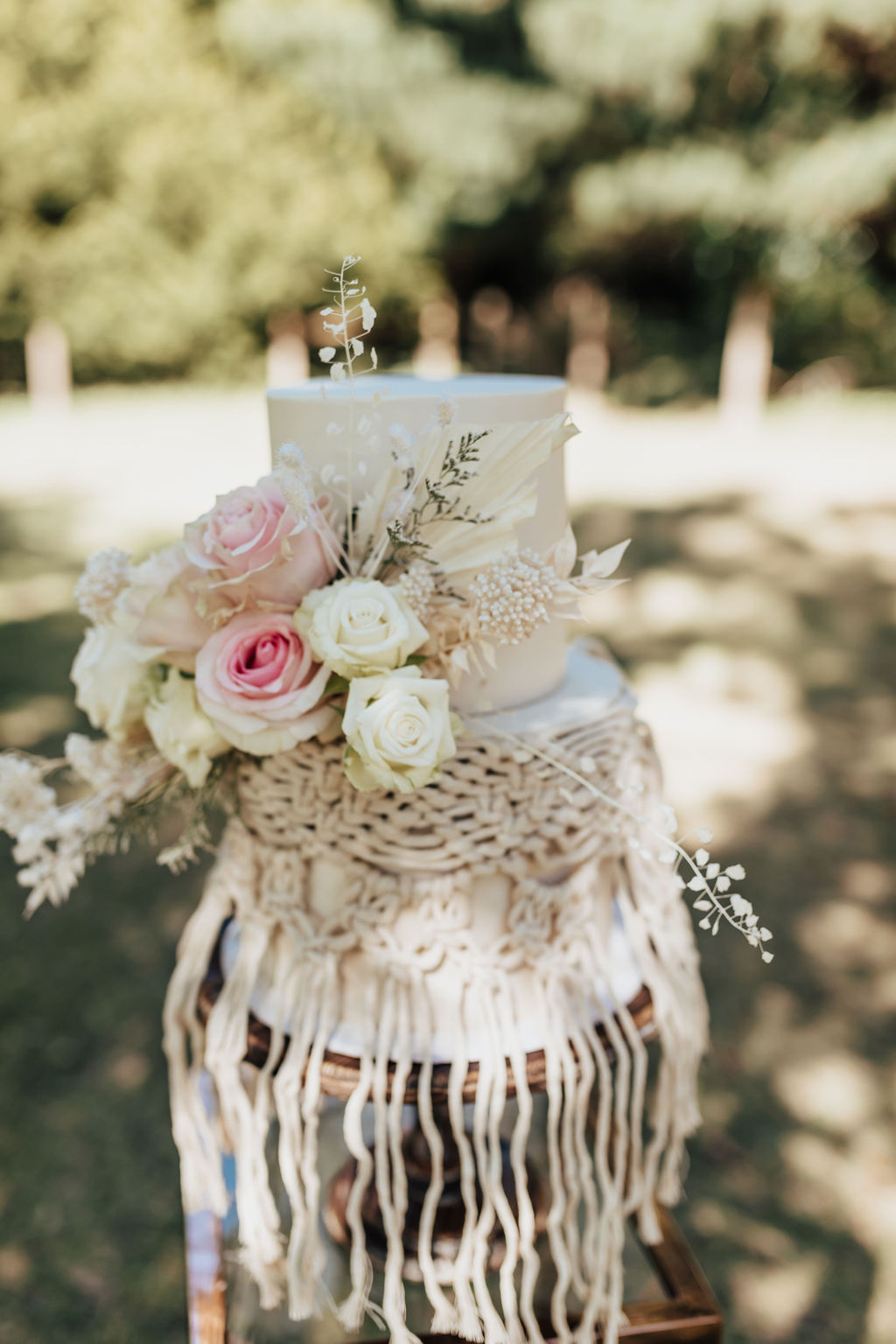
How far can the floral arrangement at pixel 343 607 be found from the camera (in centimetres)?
75

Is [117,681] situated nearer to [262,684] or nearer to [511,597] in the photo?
[262,684]

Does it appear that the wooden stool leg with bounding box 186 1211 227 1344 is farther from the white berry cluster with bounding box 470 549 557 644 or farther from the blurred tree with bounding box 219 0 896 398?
the blurred tree with bounding box 219 0 896 398

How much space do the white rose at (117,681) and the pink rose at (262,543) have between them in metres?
0.11

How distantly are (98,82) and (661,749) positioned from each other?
7.81m

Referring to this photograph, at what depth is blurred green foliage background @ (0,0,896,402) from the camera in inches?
230

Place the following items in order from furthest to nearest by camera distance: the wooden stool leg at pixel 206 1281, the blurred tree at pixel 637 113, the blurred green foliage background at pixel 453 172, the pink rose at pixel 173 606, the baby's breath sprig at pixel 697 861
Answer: the blurred green foliage background at pixel 453 172, the blurred tree at pixel 637 113, the wooden stool leg at pixel 206 1281, the pink rose at pixel 173 606, the baby's breath sprig at pixel 697 861

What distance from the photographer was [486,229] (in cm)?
878

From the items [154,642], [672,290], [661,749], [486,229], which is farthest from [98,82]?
[154,642]

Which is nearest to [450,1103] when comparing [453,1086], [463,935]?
[453,1086]

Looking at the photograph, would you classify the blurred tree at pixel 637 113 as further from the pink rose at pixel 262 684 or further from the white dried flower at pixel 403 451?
the pink rose at pixel 262 684

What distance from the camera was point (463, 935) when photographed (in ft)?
2.86

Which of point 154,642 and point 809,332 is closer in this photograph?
point 154,642

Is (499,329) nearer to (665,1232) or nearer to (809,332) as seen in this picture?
(809,332)

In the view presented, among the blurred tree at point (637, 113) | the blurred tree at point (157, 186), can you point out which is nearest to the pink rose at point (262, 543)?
the blurred tree at point (637, 113)
